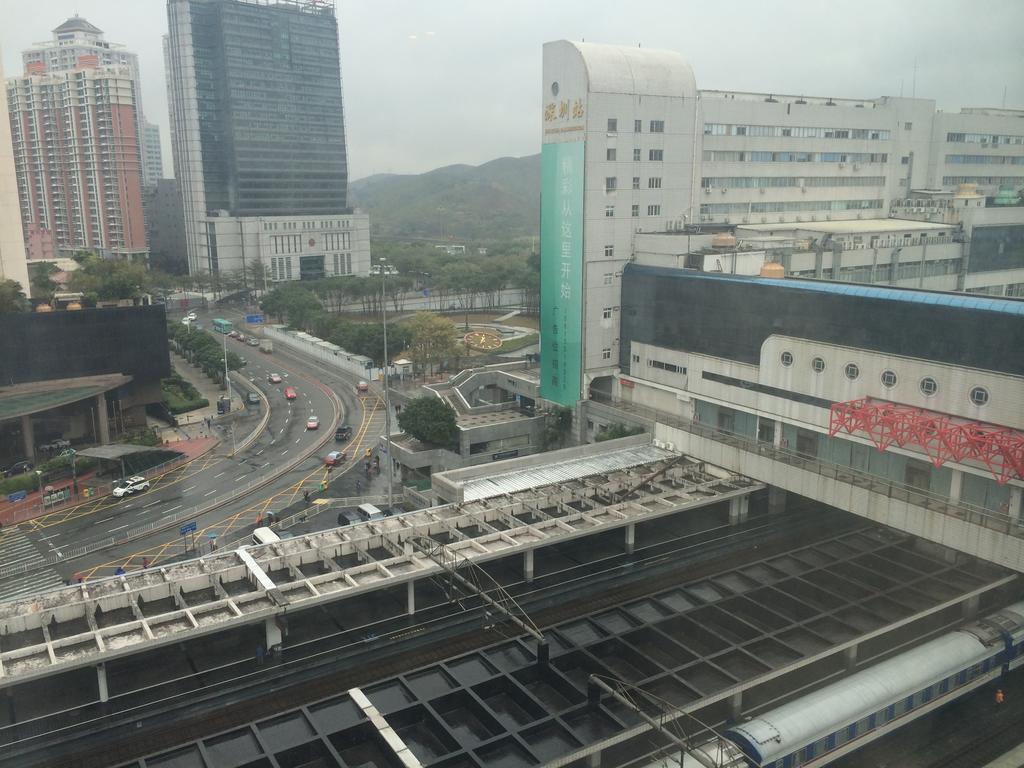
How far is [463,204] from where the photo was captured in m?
88.9

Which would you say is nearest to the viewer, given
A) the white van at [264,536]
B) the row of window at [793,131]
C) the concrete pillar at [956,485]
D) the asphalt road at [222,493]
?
the concrete pillar at [956,485]

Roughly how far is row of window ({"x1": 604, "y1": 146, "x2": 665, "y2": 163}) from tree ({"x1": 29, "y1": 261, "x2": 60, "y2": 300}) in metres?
16.7

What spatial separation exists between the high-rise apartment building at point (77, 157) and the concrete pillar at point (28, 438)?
30.7 m

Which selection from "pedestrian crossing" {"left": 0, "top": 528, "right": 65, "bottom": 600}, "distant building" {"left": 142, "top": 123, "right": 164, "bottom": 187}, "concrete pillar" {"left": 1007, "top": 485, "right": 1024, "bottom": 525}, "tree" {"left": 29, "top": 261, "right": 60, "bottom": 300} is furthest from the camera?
"distant building" {"left": 142, "top": 123, "right": 164, "bottom": 187}

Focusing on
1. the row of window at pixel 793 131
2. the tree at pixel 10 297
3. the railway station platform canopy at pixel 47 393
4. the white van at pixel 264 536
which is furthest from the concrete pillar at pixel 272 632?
the row of window at pixel 793 131

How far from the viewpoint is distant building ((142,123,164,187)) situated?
7325 centimetres

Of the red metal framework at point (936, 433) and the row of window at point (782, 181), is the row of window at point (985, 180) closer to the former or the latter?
the row of window at point (782, 181)

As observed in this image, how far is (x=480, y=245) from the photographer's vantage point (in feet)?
244

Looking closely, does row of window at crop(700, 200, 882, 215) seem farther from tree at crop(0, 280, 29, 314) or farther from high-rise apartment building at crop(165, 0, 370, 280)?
high-rise apartment building at crop(165, 0, 370, 280)

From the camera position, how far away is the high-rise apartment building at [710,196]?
20.7m

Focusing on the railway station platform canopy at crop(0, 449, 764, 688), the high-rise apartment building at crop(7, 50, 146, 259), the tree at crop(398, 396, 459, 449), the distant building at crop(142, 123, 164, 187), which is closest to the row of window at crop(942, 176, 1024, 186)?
the railway station platform canopy at crop(0, 449, 764, 688)

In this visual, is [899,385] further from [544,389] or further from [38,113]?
[38,113]

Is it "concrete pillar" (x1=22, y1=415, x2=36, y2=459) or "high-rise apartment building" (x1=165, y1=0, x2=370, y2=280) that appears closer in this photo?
"concrete pillar" (x1=22, y1=415, x2=36, y2=459)

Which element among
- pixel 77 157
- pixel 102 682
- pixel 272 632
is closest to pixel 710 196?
pixel 272 632
